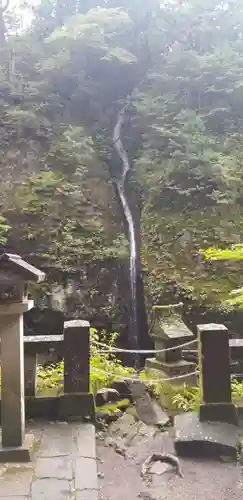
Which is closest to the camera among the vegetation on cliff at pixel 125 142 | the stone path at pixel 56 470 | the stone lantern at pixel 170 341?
the stone path at pixel 56 470

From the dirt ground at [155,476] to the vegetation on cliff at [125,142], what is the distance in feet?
17.2

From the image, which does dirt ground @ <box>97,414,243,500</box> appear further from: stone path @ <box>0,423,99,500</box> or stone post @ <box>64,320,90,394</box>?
stone post @ <box>64,320,90,394</box>

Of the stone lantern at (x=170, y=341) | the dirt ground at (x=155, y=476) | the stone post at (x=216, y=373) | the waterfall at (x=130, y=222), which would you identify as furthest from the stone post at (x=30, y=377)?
the waterfall at (x=130, y=222)

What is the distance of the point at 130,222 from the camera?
1395 centimetres

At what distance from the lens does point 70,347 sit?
206 inches

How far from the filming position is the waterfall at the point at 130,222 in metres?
10.7

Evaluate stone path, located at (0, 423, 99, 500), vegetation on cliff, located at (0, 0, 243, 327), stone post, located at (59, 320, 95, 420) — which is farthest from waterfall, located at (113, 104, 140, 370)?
stone path, located at (0, 423, 99, 500)

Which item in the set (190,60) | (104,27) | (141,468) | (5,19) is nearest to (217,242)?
(141,468)

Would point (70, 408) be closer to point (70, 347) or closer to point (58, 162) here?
point (70, 347)

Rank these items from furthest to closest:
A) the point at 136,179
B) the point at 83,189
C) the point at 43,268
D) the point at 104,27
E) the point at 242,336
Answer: the point at 104,27
the point at 136,179
the point at 83,189
the point at 43,268
the point at 242,336

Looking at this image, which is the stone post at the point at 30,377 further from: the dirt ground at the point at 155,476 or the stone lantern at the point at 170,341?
the stone lantern at the point at 170,341

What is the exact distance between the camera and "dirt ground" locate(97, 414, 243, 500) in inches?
156

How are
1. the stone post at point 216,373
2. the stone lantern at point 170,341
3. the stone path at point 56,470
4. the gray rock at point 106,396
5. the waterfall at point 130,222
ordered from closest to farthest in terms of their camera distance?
the stone path at point 56,470 < the stone post at point 216,373 < the gray rock at point 106,396 < the stone lantern at point 170,341 < the waterfall at point 130,222

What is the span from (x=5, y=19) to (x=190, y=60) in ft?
36.3
